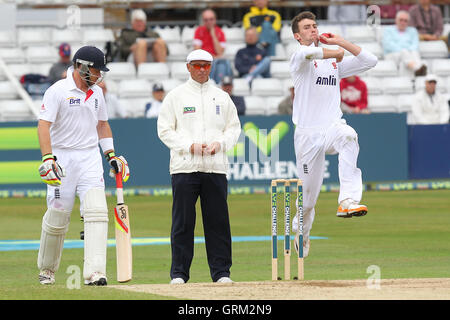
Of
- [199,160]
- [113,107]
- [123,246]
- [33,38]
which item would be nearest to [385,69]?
[113,107]

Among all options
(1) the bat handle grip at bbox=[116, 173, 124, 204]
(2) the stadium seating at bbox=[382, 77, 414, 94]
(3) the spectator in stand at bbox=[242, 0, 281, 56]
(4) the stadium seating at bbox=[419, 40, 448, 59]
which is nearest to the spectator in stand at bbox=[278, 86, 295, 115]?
(3) the spectator in stand at bbox=[242, 0, 281, 56]

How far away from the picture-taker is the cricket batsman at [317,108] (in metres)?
10.7

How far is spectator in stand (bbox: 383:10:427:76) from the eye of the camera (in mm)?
23750

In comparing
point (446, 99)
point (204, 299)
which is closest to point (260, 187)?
point (446, 99)

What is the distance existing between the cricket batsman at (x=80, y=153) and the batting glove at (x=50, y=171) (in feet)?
0.47

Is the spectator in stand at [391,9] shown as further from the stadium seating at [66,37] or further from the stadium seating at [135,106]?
the stadium seating at [66,37]

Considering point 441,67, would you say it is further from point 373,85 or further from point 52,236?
point 52,236

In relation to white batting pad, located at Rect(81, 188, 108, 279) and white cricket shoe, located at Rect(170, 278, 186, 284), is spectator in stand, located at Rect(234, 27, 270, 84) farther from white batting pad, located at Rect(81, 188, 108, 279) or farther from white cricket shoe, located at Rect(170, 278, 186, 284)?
white batting pad, located at Rect(81, 188, 108, 279)

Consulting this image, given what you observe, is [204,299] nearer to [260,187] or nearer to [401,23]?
[260,187]

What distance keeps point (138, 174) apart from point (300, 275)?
A: 10536 millimetres

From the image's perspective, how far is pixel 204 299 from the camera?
8.04 m

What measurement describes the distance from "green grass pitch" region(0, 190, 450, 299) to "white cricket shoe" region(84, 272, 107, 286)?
0.75ft

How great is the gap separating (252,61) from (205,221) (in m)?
12.9

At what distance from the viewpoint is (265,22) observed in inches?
913
